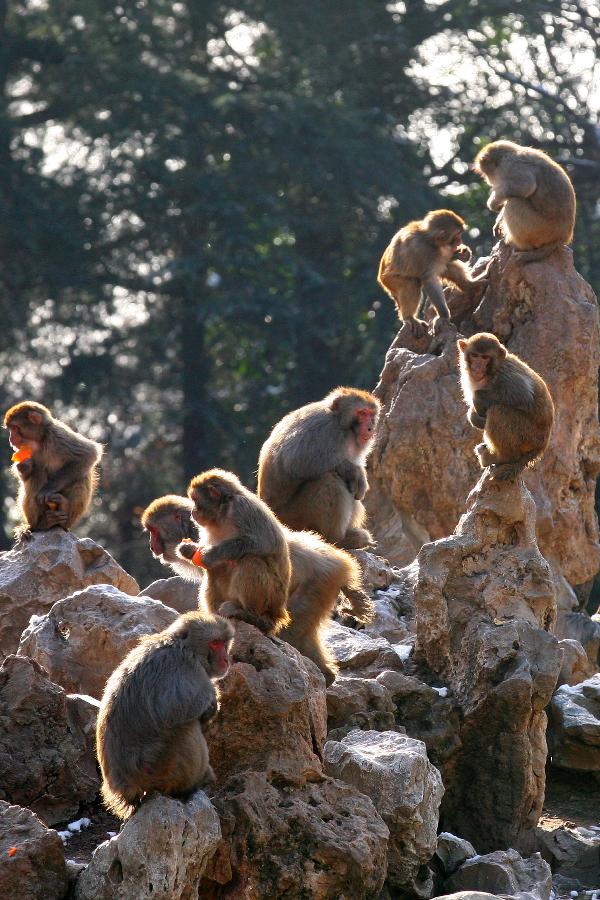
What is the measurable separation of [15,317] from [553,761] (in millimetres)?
15253

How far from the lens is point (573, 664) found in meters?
10.0

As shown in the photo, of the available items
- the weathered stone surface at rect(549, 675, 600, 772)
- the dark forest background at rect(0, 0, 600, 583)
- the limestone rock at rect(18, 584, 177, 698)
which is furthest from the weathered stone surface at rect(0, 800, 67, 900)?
the dark forest background at rect(0, 0, 600, 583)

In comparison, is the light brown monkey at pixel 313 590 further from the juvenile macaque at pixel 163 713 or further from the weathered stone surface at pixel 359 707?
the juvenile macaque at pixel 163 713

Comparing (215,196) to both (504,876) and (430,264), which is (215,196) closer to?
(430,264)

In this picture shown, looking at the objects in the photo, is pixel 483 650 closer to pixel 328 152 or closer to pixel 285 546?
pixel 285 546

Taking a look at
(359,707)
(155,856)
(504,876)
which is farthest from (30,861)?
(359,707)

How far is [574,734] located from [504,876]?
87.4 inches

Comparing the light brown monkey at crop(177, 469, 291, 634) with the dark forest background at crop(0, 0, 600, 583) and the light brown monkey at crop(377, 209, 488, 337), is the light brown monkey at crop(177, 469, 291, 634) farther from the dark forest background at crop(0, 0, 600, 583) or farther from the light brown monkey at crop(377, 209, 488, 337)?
the dark forest background at crop(0, 0, 600, 583)

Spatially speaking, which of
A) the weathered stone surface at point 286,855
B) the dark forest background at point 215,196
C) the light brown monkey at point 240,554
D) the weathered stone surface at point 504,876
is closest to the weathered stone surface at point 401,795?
the weathered stone surface at point 504,876

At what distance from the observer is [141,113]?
2247 cm

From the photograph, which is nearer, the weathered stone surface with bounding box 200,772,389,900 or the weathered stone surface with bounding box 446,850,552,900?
the weathered stone surface with bounding box 200,772,389,900

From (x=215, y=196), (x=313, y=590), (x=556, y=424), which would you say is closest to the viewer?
(x=313, y=590)

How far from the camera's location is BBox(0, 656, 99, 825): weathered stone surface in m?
6.80

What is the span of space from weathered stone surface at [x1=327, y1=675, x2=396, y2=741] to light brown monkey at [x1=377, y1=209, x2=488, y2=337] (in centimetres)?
426
